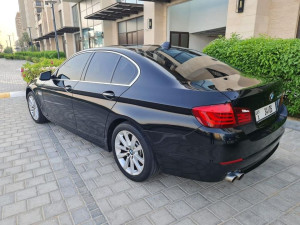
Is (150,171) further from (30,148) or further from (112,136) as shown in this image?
(30,148)

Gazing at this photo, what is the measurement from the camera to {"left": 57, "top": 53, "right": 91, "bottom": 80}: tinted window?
3613 mm

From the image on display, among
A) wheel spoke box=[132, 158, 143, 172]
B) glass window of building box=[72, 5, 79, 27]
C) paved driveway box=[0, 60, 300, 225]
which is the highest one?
glass window of building box=[72, 5, 79, 27]

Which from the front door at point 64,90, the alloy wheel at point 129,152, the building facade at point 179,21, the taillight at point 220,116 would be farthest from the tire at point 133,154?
the building facade at point 179,21

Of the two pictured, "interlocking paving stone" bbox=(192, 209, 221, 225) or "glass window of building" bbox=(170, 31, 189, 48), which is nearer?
"interlocking paving stone" bbox=(192, 209, 221, 225)

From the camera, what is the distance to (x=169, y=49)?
3152mm

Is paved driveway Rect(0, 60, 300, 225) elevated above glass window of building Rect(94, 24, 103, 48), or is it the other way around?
glass window of building Rect(94, 24, 103, 48)

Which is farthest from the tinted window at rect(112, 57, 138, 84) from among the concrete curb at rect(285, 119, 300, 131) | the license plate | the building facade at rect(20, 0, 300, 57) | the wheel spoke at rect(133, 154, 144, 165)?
the building facade at rect(20, 0, 300, 57)

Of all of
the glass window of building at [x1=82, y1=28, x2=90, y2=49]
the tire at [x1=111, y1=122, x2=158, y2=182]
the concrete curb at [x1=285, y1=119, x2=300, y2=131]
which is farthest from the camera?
the glass window of building at [x1=82, y1=28, x2=90, y2=49]

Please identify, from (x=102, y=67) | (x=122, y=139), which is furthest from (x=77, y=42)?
(x=122, y=139)

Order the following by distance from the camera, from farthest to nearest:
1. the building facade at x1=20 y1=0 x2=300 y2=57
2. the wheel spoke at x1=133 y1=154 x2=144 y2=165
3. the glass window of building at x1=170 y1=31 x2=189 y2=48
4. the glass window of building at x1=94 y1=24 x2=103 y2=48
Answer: the glass window of building at x1=94 y1=24 x2=103 y2=48 → the glass window of building at x1=170 y1=31 x2=189 y2=48 → the building facade at x1=20 y1=0 x2=300 y2=57 → the wheel spoke at x1=133 y1=154 x2=144 y2=165

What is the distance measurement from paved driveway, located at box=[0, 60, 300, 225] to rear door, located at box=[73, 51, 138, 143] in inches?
22.2

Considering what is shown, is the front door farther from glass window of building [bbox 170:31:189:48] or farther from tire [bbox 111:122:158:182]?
glass window of building [bbox 170:31:189:48]

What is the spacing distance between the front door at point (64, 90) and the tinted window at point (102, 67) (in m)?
0.25

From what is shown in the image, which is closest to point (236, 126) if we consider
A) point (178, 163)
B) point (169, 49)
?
point (178, 163)
